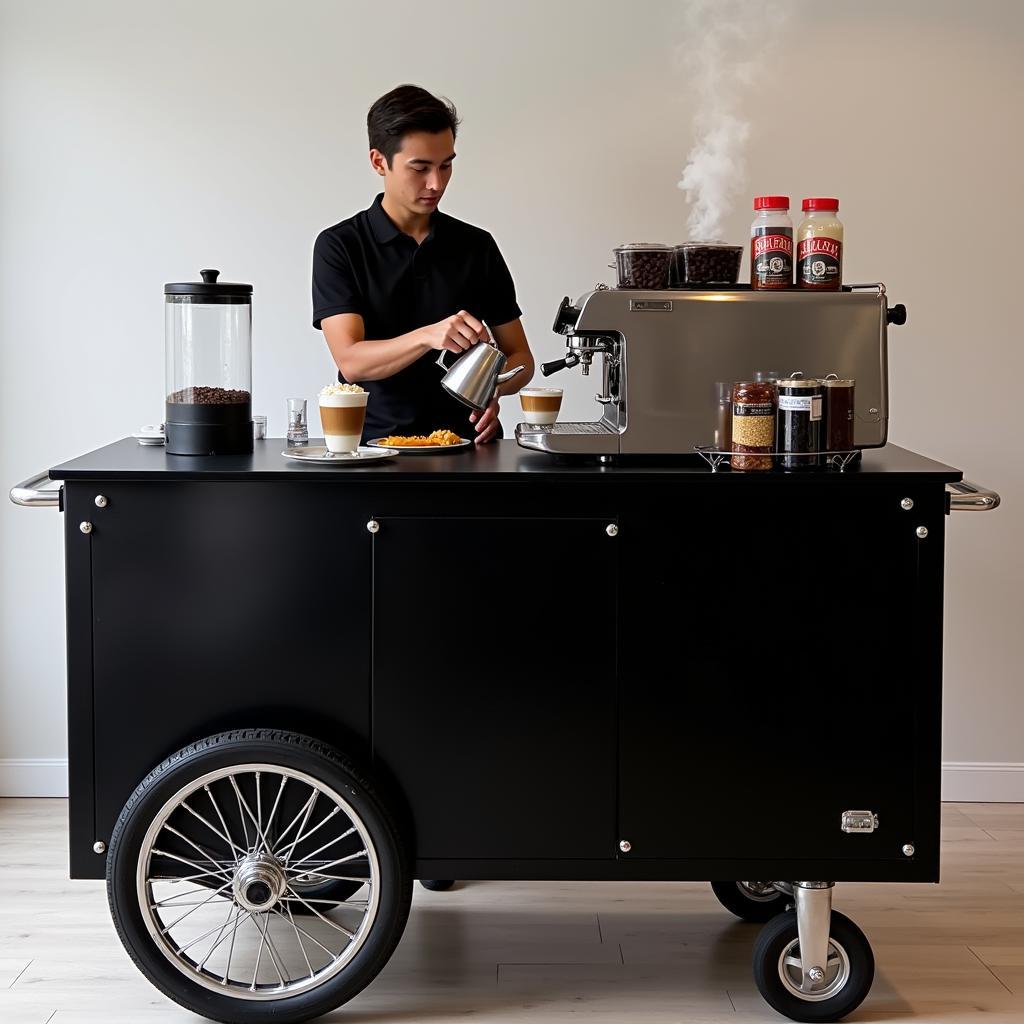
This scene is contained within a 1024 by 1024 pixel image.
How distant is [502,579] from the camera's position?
215 cm

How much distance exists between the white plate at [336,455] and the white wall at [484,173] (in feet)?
4.00

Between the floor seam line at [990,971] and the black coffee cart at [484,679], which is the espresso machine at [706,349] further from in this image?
the floor seam line at [990,971]

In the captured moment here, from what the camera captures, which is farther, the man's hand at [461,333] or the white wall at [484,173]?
the white wall at [484,173]

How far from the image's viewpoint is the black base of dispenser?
2.31 metres

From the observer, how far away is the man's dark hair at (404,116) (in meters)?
2.71

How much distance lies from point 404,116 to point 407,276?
1.17ft

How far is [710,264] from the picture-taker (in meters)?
2.26

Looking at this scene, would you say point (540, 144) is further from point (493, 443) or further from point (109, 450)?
point (109, 450)

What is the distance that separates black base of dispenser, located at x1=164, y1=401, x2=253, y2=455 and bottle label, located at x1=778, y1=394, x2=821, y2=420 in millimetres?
931

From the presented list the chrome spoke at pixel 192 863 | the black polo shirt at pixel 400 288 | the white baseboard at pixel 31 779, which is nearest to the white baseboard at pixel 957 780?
the white baseboard at pixel 31 779

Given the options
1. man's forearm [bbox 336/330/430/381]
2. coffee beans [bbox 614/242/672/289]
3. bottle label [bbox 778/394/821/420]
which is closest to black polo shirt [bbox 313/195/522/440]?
man's forearm [bbox 336/330/430/381]

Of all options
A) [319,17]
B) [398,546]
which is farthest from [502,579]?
[319,17]

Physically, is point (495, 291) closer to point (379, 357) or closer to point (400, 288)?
point (400, 288)

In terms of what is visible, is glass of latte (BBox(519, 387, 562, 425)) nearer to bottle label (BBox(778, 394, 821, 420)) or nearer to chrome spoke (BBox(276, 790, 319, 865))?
bottle label (BBox(778, 394, 821, 420))
